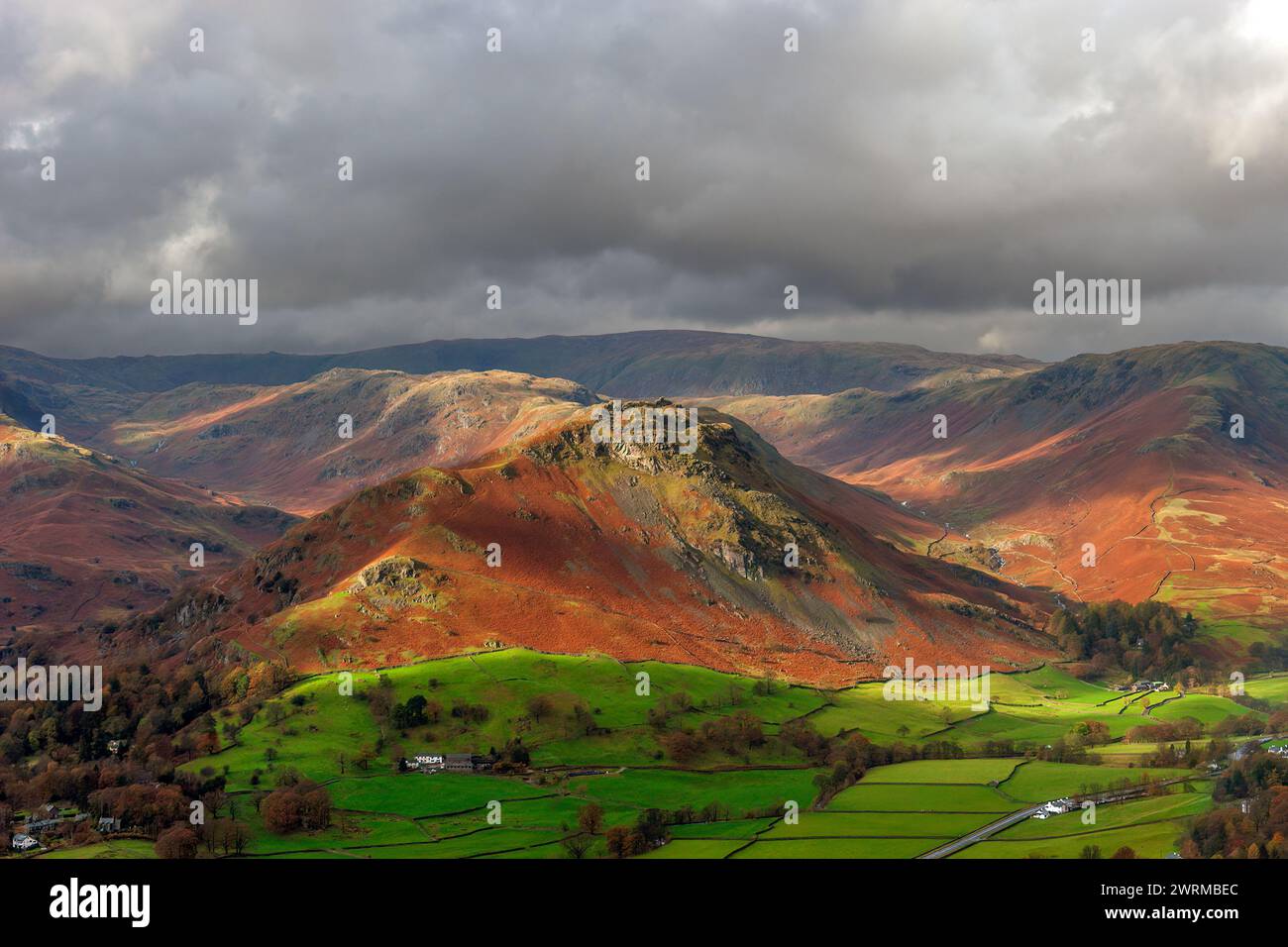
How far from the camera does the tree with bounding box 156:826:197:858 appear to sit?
109 m

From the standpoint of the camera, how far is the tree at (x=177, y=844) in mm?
108750

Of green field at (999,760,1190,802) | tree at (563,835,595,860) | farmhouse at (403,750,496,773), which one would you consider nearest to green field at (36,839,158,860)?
farmhouse at (403,750,496,773)

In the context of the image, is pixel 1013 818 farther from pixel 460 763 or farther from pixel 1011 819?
pixel 460 763

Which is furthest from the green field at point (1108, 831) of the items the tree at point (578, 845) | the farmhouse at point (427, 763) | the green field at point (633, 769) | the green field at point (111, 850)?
the green field at point (111, 850)

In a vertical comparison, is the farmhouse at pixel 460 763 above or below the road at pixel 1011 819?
above

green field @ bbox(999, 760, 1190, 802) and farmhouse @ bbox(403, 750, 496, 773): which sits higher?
farmhouse @ bbox(403, 750, 496, 773)

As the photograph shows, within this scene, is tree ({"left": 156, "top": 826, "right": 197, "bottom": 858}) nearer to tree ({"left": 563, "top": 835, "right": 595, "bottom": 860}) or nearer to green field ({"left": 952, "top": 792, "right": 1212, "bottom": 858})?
tree ({"left": 563, "top": 835, "right": 595, "bottom": 860})

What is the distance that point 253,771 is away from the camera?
451ft

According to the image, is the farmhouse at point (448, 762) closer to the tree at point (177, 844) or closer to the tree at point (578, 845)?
the tree at point (578, 845)

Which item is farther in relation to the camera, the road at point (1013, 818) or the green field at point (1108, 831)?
the road at point (1013, 818)

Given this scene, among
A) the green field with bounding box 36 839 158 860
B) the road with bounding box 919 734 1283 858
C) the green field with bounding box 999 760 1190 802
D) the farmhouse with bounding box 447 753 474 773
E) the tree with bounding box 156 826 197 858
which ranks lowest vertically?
the road with bounding box 919 734 1283 858

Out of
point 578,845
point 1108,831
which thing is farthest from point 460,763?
point 1108,831

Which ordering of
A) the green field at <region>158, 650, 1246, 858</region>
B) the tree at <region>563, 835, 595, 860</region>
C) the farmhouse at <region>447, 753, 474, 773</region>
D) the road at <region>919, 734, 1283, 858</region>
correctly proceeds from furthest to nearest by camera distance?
the farmhouse at <region>447, 753, 474, 773</region>, the green field at <region>158, 650, 1246, 858</region>, the road at <region>919, 734, 1283, 858</region>, the tree at <region>563, 835, 595, 860</region>
